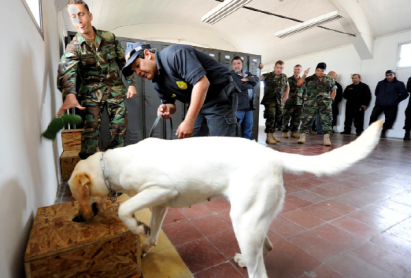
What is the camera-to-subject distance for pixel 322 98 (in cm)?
539

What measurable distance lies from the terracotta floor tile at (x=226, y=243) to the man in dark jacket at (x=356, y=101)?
7236 millimetres

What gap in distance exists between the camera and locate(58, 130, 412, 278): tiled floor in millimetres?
1322

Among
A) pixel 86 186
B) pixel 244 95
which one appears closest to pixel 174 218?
pixel 86 186

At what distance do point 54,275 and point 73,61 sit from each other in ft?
6.37

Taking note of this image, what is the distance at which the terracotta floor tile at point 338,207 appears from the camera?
2.10m

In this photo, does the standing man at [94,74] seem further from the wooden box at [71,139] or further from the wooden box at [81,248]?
the wooden box at [81,248]

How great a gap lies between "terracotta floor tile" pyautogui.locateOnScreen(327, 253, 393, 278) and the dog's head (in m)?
1.47

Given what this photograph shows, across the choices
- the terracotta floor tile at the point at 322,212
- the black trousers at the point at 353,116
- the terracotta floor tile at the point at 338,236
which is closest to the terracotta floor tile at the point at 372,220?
the terracotta floor tile at the point at 322,212

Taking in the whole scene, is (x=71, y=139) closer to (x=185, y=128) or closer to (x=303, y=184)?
(x=185, y=128)

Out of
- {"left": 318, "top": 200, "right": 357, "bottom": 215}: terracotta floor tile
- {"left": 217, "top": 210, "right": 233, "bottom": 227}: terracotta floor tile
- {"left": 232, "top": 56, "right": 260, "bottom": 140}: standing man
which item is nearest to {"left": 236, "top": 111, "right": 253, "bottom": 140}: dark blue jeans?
{"left": 232, "top": 56, "right": 260, "bottom": 140}: standing man

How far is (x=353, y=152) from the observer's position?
91cm

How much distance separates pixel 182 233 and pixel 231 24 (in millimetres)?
9222

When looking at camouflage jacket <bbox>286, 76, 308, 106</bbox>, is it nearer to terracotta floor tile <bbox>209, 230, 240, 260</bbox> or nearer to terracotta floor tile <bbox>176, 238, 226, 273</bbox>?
terracotta floor tile <bbox>209, 230, 240, 260</bbox>

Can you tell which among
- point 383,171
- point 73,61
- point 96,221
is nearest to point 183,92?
point 96,221
